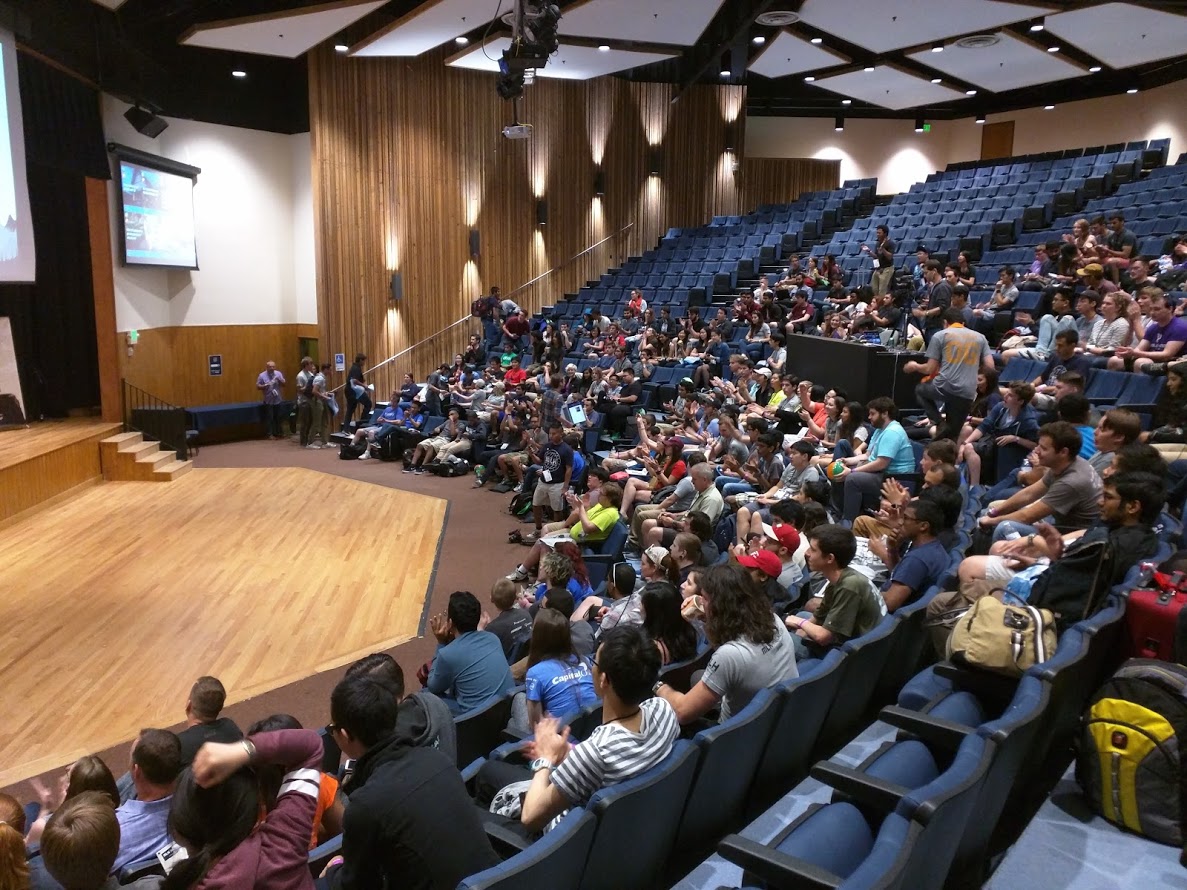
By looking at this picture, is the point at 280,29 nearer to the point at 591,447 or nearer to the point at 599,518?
the point at 591,447

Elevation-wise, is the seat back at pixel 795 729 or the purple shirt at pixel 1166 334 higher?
the purple shirt at pixel 1166 334

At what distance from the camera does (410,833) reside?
5.25 ft

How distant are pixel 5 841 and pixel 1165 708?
8.42 ft

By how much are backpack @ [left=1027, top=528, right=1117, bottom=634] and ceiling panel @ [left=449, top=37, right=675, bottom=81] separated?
11.1 meters

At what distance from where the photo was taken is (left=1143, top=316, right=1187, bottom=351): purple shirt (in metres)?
5.11

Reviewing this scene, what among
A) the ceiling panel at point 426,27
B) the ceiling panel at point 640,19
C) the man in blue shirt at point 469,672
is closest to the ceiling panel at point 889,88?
the ceiling panel at point 640,19

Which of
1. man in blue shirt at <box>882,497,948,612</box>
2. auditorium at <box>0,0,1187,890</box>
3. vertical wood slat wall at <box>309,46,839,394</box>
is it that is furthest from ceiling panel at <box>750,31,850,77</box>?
man in blue shirt at <box>882,497,948,612</box>

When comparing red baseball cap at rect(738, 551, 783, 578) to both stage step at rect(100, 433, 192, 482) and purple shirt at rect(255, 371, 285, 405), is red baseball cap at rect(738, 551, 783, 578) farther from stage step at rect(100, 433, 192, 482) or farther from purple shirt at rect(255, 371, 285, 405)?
purple shirt at rect(255, 371, 285, 405)

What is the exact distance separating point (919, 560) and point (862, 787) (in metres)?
1.47

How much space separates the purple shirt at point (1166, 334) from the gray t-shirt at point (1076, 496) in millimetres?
2355

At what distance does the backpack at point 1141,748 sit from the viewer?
1.95 m

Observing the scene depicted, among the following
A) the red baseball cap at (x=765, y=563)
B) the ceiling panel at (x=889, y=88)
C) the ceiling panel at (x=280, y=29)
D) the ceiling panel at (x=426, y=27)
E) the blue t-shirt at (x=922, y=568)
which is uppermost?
the ceiling panel at (x=889, y=88)

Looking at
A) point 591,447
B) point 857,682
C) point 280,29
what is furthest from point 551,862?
point 280,29

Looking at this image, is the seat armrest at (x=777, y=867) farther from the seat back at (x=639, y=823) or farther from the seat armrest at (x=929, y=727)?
the seat armrest at (x=929, y=727)
